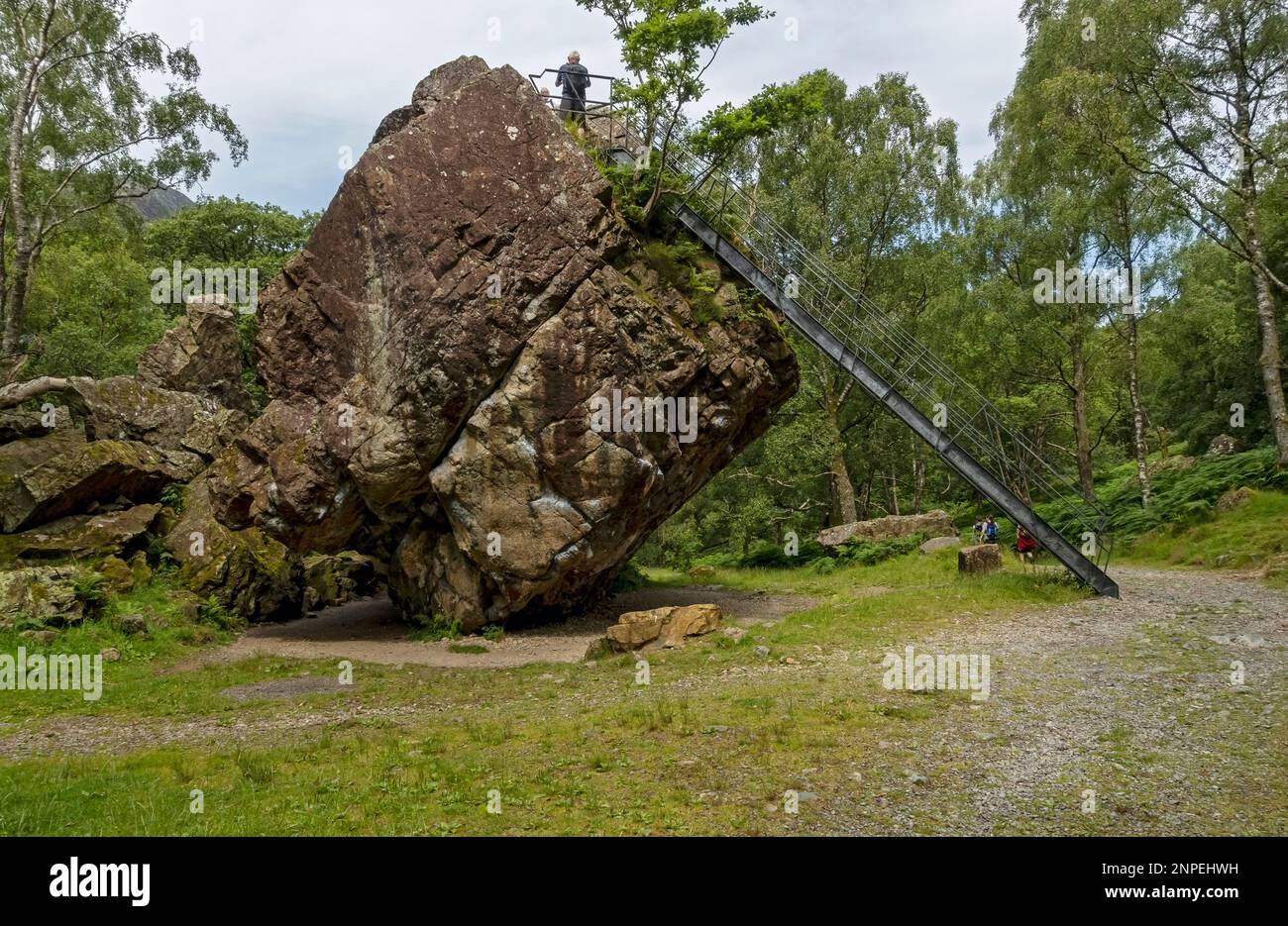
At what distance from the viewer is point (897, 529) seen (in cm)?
3078

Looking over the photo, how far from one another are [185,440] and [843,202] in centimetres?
2974

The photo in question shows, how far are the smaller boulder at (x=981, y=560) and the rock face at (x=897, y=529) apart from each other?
775 cm

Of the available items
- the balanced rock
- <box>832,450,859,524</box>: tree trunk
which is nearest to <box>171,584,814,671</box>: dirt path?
the balanced rock

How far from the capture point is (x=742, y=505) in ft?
130

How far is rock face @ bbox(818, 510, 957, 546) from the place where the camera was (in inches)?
1203

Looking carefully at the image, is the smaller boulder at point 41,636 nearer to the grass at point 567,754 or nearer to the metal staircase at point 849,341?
the grass at point 567,754

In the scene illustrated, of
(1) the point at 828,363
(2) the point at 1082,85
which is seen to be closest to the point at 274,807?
(2) the point at 1082,85

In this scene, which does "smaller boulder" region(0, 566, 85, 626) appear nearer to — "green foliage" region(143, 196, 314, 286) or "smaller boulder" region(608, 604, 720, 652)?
"smaller boulder" region(608, 604, 720, 652)

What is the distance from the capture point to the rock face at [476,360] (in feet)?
60.1

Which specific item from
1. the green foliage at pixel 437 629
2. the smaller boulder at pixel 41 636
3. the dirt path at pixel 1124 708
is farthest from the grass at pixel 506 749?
the green foliage at pixel 437 629

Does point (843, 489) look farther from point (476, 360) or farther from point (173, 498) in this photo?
point (173, 498)

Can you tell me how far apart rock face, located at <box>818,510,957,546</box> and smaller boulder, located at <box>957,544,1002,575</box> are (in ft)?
25.4

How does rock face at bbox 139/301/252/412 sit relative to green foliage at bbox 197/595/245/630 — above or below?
above
